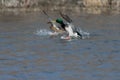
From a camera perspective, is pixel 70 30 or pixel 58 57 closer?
pixel 58 57

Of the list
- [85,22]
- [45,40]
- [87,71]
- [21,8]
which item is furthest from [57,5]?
[87,71]

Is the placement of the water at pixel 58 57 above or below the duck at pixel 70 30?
above

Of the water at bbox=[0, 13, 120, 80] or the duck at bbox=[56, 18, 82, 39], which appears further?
the duck at bbox=[56, 18, 82, 39]

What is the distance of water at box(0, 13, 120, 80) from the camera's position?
1755cm

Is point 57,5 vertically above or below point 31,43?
below

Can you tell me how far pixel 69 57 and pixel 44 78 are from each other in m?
4.51

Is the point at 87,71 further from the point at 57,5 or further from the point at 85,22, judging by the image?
the point at 57,5

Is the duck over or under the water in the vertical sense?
under

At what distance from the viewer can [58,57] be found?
2147 cm

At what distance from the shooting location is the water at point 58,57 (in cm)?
1755

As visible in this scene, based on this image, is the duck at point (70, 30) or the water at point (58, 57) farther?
the duck at point (70, 30)

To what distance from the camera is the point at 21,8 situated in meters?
58.6

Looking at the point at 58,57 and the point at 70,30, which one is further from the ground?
the point at 58,57

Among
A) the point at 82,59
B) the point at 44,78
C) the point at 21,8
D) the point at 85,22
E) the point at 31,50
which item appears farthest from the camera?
the point at 21,8
